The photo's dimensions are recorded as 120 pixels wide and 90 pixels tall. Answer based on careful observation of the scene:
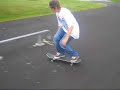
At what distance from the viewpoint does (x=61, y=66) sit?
24.8ft

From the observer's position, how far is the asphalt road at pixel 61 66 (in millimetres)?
6422

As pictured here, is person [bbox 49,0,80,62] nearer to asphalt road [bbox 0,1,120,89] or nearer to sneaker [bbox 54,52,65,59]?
sneaker [bbox 54,52,65,59]

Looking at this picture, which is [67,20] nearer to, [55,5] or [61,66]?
[55,5]

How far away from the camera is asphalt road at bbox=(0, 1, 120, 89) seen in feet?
21.1

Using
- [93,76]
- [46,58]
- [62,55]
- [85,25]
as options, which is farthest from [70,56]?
[85,25]

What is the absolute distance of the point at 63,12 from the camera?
7195mm

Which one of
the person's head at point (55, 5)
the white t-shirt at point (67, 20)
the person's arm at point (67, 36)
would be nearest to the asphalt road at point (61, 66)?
the person's arm at point (67, 36)

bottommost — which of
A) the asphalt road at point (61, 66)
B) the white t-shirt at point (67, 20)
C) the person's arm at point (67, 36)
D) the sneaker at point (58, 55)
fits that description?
the asphalt road at point (61, 66)

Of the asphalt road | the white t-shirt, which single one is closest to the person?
the white t-shirt

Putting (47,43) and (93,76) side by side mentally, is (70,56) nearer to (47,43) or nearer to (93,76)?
(93,76)

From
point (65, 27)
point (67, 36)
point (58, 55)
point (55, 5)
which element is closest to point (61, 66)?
point (58, 55)

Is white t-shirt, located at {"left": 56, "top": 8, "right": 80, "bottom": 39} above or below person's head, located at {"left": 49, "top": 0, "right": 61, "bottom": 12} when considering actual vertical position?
below

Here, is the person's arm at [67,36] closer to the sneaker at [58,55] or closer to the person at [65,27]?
the person at [65,27]

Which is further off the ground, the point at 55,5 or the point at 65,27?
the point at 55,5
